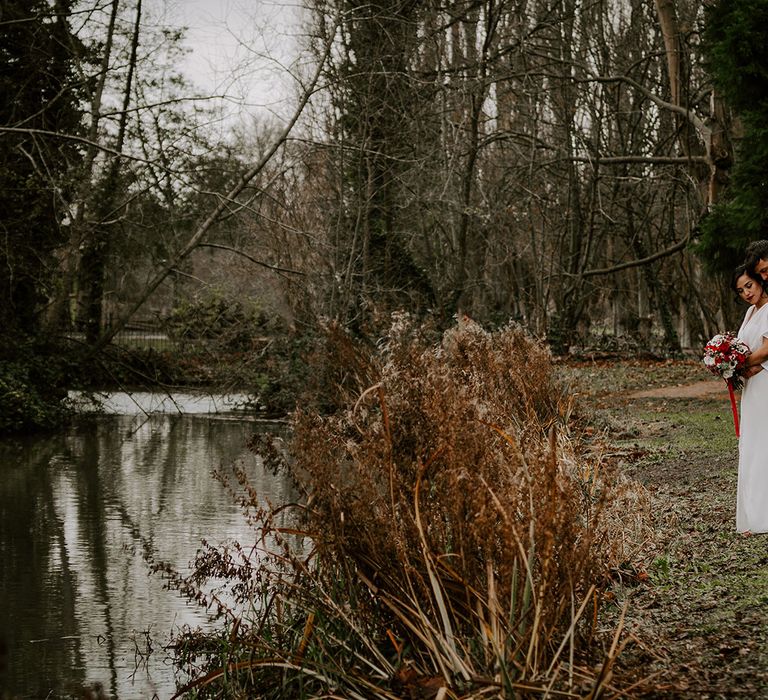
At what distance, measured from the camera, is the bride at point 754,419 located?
6617 millimetres

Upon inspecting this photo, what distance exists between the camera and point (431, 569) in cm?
427

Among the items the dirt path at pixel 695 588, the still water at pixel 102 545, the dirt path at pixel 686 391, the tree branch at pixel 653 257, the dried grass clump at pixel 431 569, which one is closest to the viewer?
the dried grass clump at pixel 431 569

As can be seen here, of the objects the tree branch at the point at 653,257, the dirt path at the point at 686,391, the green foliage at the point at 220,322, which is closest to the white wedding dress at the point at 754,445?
the dirt path at the point at 686,391

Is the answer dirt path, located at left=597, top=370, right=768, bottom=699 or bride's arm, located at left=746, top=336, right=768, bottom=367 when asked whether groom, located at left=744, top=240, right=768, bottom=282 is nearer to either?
bride's arm, located at left=746, top=336, right=768, bottom=367

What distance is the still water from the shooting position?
18.9ft

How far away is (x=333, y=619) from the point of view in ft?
15.9

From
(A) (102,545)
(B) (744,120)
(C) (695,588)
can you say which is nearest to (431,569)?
(C) (695,588)

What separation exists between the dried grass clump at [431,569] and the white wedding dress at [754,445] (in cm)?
204

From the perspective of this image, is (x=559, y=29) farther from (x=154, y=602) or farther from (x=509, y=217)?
(x=154, y=602)

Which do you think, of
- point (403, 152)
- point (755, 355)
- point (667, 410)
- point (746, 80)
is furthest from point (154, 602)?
point (403, 152)

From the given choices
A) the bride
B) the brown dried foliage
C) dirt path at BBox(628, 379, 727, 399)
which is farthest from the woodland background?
the brown dried foliage

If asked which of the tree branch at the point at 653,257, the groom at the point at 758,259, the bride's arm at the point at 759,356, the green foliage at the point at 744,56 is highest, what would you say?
the green foliage at the point at 744,56

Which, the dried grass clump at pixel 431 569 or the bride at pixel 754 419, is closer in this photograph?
the dried grass clump at pixel 431 569

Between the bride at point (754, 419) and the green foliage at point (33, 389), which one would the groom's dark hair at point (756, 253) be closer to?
the bride at point (754, 419)
